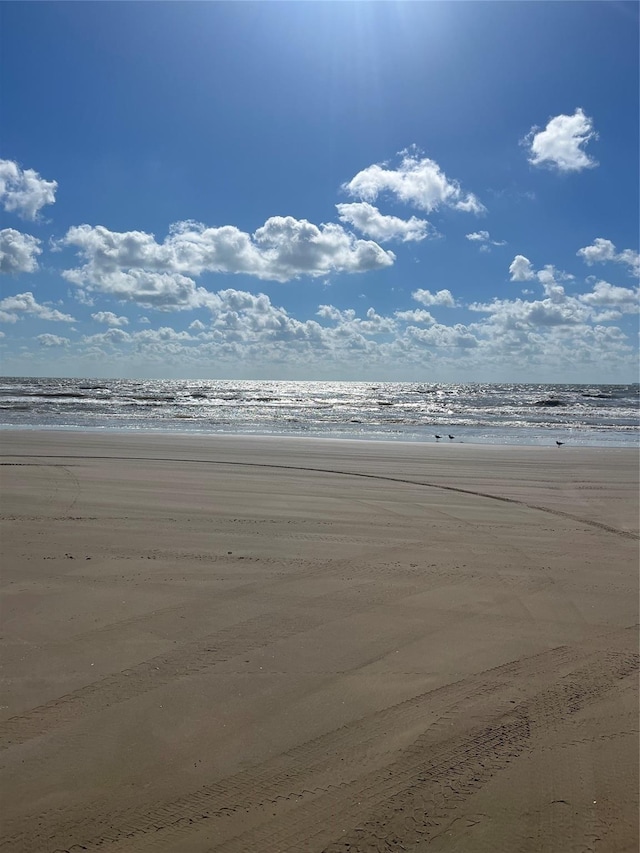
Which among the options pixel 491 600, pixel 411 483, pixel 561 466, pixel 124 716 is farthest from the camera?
pixel 561 466

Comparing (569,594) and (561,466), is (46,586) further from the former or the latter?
(561,466)

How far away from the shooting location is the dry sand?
272 centimetres

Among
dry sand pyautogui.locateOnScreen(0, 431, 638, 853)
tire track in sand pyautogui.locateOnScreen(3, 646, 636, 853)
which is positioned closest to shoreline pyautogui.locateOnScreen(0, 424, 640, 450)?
dry sand pyautogui.locateOnScreen(0, 431, 638, 853)

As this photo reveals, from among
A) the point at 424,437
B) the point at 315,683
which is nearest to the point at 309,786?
the point at 315,683

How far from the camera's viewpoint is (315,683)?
3.80m

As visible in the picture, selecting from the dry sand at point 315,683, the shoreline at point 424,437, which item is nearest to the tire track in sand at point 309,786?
the dry sand at point 315,683

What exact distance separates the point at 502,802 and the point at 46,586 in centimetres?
432

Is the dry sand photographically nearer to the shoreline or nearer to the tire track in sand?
the tire track in sand

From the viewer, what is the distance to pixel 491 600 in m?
5.32

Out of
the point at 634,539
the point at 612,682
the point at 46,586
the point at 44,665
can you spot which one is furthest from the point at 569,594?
the point at 46,586

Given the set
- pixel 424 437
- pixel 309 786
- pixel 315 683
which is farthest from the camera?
pixel 424 437

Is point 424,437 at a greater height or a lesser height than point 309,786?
Answer: greater

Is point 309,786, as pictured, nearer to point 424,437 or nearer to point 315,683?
point 315,683

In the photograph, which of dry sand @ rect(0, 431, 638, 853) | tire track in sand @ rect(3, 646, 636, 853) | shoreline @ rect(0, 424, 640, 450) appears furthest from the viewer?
shoreline @ rect(0, 424, 640, 450)
